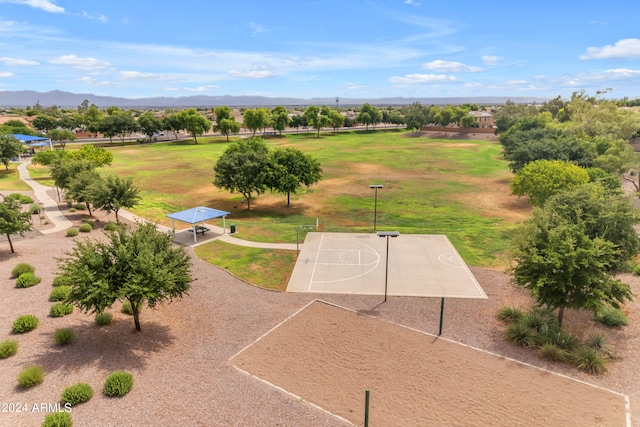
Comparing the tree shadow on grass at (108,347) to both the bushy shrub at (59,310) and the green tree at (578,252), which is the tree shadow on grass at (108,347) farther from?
the green tree at (578,252)

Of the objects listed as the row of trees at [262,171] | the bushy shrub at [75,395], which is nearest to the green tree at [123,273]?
the bushy shrub at [75,395]

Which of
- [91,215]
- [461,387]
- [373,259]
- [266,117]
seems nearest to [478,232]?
[373,259]

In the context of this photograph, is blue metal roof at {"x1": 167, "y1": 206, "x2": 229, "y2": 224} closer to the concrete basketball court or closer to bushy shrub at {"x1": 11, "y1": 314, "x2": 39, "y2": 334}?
the concrete basketball court

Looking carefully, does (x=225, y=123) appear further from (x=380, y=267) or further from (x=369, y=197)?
(x=380, y=267)

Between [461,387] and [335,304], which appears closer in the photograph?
[461,387]

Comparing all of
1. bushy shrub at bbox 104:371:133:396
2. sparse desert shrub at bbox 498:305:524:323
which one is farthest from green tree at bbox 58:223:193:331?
sparse desert shrub at bbox 498:305:524:323

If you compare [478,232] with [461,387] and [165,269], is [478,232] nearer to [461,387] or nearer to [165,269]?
[461,387]

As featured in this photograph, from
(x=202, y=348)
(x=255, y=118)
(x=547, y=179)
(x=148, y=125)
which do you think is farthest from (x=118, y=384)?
(x=148, y=125)
